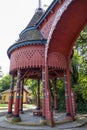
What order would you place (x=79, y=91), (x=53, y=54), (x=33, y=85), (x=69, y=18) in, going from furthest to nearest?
(x=33, y=85) → (x=79, y=91) → (x=53, y=54) → (x=69, y=18)

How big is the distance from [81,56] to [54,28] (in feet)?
42.5

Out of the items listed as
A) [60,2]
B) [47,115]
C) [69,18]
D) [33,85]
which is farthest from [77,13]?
[33,85]

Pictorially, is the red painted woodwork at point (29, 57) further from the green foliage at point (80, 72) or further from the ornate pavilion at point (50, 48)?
the green foliage at point (80, 72)

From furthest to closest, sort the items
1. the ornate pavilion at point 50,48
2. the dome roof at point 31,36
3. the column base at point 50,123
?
the dome roof at point 31,36 < the ornate pavilion at point 50,48 < the column base at point 50,123

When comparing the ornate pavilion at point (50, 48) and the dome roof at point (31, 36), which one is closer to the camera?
the ornate pavilion at point (50, 48)

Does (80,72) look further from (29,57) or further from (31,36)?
(29,57)

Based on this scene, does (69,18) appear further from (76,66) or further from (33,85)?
(33,85)

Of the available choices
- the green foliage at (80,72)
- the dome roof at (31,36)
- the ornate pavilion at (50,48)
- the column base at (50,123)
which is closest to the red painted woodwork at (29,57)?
the ornate pavilion at (50,48)

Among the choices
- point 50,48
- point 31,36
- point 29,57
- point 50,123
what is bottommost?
point 50,123

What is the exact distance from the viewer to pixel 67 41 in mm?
16875

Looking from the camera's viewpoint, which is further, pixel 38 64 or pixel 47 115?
pixel 38 64

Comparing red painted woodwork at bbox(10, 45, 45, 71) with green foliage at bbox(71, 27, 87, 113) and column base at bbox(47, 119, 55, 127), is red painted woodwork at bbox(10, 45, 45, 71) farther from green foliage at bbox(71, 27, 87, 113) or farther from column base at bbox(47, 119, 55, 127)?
A: green foliage at bbox(71, 27, 87, 113)

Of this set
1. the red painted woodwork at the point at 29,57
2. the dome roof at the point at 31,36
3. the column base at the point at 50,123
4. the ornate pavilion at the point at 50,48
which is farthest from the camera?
the dome roof at the point at 31,36

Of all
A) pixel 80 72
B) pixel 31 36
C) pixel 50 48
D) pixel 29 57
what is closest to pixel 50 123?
pixel 29 57
